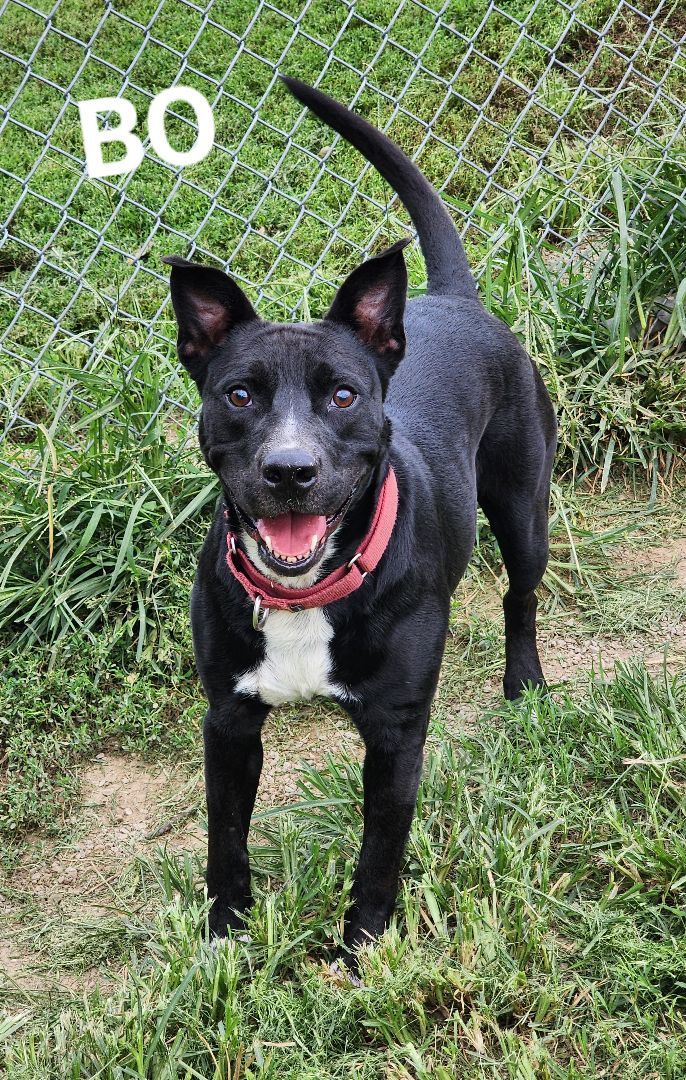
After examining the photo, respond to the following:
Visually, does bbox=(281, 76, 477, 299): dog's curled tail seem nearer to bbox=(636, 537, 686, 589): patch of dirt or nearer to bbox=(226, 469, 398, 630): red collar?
→ bbox=(226, 469, 398, 630): red collar

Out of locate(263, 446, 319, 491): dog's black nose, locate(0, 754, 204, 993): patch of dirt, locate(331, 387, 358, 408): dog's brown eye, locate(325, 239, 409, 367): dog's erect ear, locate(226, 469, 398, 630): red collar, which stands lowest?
locate(0, 754, 204, 993): patch of dirt

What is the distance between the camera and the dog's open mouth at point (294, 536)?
2.34 meters

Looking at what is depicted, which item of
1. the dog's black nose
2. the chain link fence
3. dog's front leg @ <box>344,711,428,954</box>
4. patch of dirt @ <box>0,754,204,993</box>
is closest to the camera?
the dog's black nose

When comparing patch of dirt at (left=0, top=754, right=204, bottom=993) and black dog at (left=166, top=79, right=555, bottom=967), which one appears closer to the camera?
black dog at (left=166, top=79, right=555, bottom=967)

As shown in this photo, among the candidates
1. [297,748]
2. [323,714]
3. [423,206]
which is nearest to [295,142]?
[423,206]

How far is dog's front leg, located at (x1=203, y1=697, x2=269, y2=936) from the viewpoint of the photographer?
2.58 m

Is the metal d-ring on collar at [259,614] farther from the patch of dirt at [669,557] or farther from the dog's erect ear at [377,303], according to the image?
the patch of dirt at [669,557]

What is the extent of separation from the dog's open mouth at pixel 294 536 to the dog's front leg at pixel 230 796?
38 centimetres

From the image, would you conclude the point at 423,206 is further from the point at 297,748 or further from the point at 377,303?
the point at 297,748

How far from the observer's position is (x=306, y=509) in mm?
2281

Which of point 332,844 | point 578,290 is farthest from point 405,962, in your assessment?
point 578,290

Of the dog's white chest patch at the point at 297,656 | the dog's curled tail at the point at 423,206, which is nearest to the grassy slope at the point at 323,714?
the dog's white chest patch at the point at 297,656

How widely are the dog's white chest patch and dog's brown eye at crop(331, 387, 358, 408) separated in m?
0.43

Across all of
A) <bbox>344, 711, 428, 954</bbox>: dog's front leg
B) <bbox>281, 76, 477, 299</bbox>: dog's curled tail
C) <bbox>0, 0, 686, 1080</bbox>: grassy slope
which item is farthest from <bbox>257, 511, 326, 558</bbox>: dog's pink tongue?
<bbox>281, 76, 477, 299</bbox>: dog's curled tail
